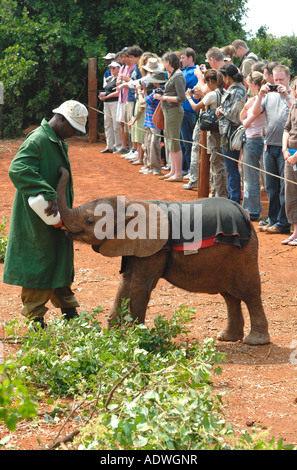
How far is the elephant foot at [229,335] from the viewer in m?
6.29

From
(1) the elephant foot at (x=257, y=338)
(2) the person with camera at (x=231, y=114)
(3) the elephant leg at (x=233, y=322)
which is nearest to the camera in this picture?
(1) the elephant foot at (x=257, y=338)

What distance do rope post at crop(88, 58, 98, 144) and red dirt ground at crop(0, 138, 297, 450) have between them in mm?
5642

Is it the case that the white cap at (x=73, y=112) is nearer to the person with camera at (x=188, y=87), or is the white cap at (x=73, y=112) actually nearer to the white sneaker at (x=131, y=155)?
the person with camera at (x=188, y=87)

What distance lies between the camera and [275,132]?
381 inches

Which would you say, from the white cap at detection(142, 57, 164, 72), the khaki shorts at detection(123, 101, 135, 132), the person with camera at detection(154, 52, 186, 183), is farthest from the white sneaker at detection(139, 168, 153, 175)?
the white cap at detection(142, 57, 164, 72)

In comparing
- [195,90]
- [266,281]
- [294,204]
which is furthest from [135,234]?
[195,90]

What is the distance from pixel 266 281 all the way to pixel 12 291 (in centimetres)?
299

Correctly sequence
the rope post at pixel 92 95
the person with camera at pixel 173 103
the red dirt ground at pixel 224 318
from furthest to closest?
the rope post at pixel 92 95, the person with camera at pixel 173 103, the red dirt ground at pixel 224 318

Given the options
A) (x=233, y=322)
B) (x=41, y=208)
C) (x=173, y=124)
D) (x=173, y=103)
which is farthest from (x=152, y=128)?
(x=41, y=208)

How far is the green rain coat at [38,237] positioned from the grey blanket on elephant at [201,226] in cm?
94

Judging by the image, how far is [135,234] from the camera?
5.69m

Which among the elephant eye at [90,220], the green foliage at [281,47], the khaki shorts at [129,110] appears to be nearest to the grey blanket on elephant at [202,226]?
the elephant eye at [90,220]

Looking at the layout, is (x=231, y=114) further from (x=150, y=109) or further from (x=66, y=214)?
(x=66, y=214)
